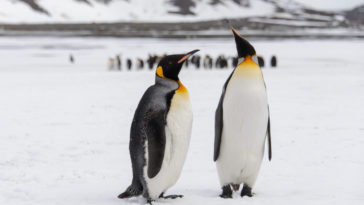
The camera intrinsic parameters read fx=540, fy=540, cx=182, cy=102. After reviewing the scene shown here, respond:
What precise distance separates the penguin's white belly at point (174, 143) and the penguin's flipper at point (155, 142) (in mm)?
78

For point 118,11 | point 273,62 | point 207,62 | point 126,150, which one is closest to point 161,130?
point 126,150

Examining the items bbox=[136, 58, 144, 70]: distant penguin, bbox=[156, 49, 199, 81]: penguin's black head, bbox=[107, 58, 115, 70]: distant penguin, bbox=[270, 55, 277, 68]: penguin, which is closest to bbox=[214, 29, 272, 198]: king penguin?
bbox=[156, 49, 199, 81]: penguin's black head

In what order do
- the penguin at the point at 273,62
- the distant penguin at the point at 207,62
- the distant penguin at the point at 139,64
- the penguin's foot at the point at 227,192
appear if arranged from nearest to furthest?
the penguin's foot at the point at 227,192 → the penguin at the point at 273,62 → the distant penguin at the point at 139,64 → the distant penguin at the point at 207,62

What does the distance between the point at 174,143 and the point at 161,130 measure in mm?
179

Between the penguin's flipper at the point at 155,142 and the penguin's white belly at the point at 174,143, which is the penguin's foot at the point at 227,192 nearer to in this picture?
the penguin's white belly at the point at 174,143

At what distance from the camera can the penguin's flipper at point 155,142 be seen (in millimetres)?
3939

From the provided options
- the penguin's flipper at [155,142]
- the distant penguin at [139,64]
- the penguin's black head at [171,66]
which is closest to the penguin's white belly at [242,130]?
the penguin's black head at [171,66]

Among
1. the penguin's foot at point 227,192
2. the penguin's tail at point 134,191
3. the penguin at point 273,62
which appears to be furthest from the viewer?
the penguin at point 273,62

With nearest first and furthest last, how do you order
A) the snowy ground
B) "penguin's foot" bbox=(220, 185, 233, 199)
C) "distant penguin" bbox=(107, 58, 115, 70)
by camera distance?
"penguin's foot" bbox=(220, 185, 233, 199)
the snowy ground
"distant penguin" bbox=(107, 58, 115, 70)

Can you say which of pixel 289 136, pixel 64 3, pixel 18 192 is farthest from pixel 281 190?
pixel 64 3

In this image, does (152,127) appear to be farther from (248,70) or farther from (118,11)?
(118,11)

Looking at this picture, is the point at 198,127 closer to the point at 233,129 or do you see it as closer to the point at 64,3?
the point at 233,129

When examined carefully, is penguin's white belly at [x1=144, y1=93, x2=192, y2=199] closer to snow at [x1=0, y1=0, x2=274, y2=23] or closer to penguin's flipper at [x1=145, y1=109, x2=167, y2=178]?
penguin's flipper at [x1=145, y1=109, x2=167, y2=178]

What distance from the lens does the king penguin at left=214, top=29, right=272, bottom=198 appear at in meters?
4.39
